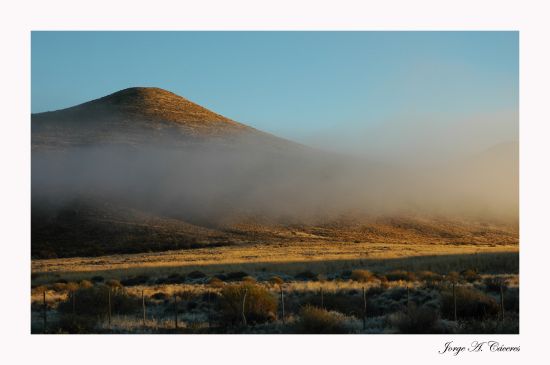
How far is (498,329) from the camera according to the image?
56.2 ft

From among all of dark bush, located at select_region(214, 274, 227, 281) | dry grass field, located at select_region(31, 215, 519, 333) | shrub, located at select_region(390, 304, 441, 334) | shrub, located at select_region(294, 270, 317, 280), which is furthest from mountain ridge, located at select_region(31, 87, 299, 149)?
shrub, located at select_region(390, 304, 441, 334)

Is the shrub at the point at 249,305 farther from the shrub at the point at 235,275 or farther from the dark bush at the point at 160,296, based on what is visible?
the shrub at the point at 235,275

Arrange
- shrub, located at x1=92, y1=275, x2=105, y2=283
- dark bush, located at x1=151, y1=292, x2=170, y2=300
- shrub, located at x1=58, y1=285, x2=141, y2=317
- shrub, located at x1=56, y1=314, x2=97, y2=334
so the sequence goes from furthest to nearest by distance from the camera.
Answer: shrub, located at x1=92, y1=275, x2=105, y2=283, dark bush, located at x1=151, y1=292, x2=170, y2=300, shrub, located at x1=58, y1=285, x2=141, y2=317, shrub, located at x1=56, y1=314, x2=97, y2=334

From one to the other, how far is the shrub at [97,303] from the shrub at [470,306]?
13295 millimetres

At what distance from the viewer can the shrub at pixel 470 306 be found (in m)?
20.0

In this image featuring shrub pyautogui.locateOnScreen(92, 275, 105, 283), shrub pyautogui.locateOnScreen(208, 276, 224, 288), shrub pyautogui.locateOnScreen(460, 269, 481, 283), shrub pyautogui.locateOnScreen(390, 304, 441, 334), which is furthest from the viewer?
shrub pyautogui.locateOnScreen(92, 275, 105, 283)

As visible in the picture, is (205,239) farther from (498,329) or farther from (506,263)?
(498,329)

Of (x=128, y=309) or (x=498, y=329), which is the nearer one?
(x=498, y=329)

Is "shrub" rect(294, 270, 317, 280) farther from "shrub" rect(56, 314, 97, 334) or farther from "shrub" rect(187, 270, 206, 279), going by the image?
"shrub" rect(56, 314, 97, 334)

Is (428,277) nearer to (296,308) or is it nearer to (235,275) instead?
(296,308)

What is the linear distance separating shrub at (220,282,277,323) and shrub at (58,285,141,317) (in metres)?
5.26

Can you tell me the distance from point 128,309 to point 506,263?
26.2 m

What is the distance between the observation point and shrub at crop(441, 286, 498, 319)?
2000cm
